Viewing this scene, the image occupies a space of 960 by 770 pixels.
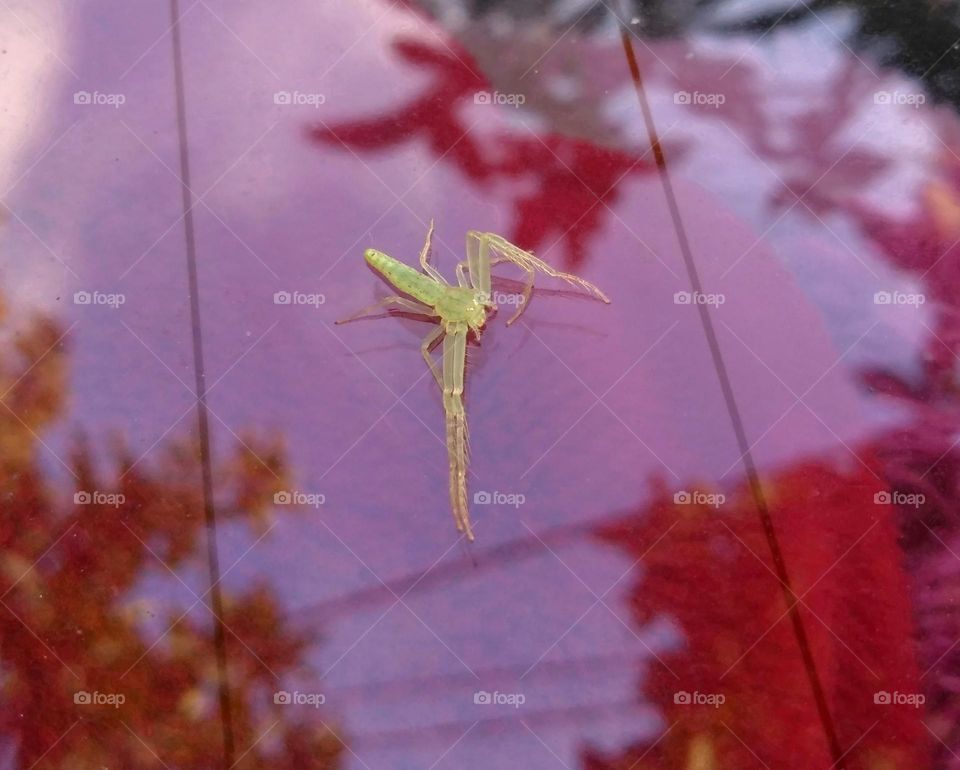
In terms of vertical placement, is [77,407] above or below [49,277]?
below

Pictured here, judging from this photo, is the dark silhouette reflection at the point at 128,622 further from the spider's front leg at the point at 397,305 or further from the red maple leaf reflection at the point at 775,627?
the red maple leaf reflection at the point at 775,627

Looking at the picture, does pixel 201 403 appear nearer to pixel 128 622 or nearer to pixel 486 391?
pixel 128 622

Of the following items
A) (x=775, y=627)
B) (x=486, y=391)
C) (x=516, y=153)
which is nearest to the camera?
(x=775, y=627)

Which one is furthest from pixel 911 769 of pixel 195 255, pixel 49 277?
pixel 49 277

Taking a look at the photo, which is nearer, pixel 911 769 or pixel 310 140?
pixel 911 769

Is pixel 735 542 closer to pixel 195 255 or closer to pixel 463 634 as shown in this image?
pixel 463 634

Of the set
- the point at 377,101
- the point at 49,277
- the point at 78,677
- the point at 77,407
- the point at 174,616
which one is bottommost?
the point at 78,677

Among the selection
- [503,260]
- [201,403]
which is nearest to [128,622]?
[201,403]

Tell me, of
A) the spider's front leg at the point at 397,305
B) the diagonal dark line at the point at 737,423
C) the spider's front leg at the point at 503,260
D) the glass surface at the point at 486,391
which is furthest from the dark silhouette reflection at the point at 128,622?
the diagonal dark line at the point at 737,423
